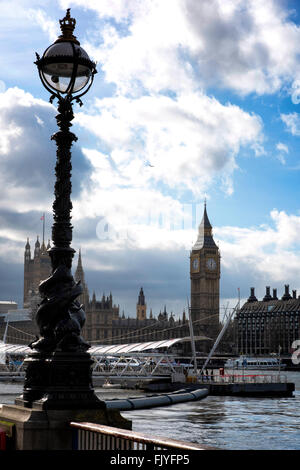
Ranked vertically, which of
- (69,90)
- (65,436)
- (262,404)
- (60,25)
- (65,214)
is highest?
(60,25)

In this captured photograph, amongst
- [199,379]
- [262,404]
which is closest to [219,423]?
[262,404]

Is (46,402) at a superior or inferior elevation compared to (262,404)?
superior

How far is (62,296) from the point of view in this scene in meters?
11.5

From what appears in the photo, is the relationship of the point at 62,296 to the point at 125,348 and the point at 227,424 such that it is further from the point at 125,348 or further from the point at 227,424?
the point at 125,348

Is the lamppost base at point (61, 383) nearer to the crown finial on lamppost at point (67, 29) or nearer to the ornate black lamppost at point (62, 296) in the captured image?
the ornate black lamppost at point (62, 296)

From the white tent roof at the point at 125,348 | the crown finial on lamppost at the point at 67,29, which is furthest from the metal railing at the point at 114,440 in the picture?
the white tent roof at the point at 125,348

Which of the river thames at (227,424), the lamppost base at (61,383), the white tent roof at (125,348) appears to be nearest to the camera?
the lamppost base at (61,383)

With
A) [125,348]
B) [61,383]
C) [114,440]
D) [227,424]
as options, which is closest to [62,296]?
[61,383]

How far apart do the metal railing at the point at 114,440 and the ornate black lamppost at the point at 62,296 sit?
903mm

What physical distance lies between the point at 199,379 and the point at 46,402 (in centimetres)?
6076

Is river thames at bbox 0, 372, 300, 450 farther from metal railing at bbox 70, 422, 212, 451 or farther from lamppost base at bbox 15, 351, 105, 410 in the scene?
metal railing at bbox 70, 422, 212, 451

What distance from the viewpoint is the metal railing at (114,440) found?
303 inches
